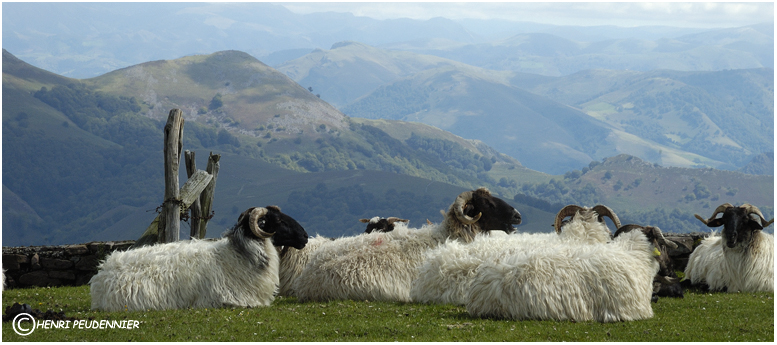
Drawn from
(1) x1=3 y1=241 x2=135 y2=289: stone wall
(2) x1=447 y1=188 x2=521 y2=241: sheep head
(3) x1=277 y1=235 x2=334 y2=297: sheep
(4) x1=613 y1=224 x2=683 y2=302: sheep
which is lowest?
(1) x1=3 y1=241 x2=135 y2=289: stone wall

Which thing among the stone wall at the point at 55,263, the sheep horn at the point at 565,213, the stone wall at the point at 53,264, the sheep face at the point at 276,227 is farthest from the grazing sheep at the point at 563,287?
the stone wall at the point at 53,264

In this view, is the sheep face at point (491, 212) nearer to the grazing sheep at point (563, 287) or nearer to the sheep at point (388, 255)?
the sheep at point (388, 255)

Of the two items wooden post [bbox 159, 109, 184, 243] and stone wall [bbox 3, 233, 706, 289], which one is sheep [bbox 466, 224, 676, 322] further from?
wooden post [bbox 159, 109, 184, 243]

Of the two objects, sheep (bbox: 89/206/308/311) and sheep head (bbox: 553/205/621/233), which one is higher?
sheep head (bbox: 553/205/621/233)

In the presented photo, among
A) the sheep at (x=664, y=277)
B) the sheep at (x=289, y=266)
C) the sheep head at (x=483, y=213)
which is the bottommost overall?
the sheep at (x=289, y=266)

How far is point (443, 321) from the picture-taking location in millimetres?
9031

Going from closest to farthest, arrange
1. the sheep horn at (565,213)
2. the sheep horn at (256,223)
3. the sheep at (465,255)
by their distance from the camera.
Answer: the sheep at (465,255)
the sheep horn at (256,223)
the sheep horn at (565,213)

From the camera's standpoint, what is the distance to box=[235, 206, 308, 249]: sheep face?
38.0ft

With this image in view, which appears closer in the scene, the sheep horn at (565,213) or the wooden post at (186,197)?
the sheep horn at (565,213)

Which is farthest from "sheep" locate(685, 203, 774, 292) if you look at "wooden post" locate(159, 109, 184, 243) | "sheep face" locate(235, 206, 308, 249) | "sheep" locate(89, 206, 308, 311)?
"wooden post" locate(159, 109, 184, 243)

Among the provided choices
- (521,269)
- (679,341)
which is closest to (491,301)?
(521,269)

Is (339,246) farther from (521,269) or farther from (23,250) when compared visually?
(23,250)

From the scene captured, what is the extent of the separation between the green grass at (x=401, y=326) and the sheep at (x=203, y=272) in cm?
46

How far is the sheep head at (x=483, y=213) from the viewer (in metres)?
12.5
